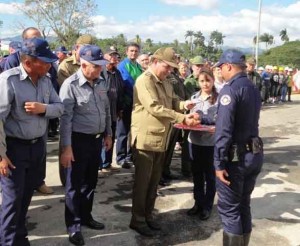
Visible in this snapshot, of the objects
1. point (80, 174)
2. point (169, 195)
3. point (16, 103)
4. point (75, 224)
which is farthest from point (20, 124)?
point (169, 195)

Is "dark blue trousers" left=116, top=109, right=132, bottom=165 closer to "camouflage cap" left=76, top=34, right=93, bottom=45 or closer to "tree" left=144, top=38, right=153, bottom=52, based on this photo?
"camouflage cap" left=76, top=34, right=93, bottom=45

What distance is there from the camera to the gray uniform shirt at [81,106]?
3.51 metres

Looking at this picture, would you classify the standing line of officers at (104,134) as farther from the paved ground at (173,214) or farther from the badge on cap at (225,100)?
the paved ground at (173,214)

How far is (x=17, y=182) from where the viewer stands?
3100 millimetres

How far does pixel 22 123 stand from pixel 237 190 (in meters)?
1.94

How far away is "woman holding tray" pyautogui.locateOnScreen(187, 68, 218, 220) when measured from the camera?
4520 millimetres

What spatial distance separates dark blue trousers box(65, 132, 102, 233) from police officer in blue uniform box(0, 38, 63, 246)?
45cm

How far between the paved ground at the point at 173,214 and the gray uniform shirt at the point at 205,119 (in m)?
0.93

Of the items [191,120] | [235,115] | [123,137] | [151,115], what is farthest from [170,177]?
[235,115]

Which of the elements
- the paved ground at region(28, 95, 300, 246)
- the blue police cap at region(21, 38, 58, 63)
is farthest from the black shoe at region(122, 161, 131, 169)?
the blue police cap at region(21, 38, 58, 63)

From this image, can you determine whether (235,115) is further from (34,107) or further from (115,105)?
(115,105)

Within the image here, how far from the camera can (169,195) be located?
5.23 m

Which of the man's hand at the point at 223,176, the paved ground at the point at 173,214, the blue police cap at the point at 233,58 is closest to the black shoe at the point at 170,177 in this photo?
→ the paved ground at the point at 173,214

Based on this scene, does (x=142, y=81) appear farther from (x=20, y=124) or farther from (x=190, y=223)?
(x=190, y=223)
